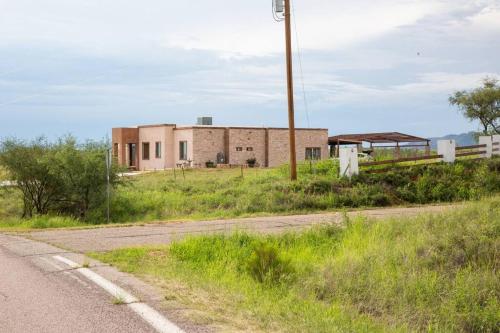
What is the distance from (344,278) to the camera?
9.85m

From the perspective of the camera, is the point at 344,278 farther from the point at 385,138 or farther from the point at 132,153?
the point at 132,153

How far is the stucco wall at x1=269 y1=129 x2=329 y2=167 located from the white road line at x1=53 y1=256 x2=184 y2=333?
4691 cm

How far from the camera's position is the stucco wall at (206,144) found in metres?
52.4

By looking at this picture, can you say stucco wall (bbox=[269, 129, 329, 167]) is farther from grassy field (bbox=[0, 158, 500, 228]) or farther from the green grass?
the green grass

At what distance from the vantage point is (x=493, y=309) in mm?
9125

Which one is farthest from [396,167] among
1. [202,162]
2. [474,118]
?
[474,118]

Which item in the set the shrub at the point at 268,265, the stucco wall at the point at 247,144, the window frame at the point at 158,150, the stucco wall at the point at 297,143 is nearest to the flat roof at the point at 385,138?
the stucco wall at the point at 297,143

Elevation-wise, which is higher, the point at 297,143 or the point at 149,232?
the point at 297,143

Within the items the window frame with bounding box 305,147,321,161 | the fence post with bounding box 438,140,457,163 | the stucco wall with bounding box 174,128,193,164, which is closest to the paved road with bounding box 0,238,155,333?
the fence post with bounding box 438,140,457,163

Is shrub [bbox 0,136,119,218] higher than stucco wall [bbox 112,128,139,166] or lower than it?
lower

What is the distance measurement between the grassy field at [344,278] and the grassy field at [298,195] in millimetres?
9877

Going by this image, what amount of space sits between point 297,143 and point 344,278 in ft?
158

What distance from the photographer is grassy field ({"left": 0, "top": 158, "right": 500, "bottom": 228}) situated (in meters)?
24.1

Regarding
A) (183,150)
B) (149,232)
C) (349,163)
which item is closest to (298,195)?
(349,163)
